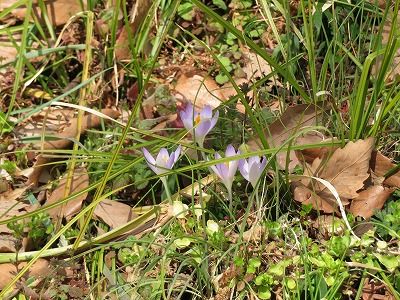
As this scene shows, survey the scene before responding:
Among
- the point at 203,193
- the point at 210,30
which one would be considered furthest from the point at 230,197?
the point at 210,30

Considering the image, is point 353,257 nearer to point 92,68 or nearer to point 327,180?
point 327,180

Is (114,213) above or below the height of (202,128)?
below

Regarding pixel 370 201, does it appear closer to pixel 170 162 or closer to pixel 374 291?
pixel 374 291

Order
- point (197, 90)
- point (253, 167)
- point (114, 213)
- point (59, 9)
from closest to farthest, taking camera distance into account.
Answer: point (253, 167) → point (114, 213) → point (197, 90) → point (59, 9)

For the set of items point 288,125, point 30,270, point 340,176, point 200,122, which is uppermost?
point 200,122

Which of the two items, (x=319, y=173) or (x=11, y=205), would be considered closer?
(x=319, y=173)

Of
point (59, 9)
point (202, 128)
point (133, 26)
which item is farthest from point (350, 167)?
point (59, 9)
